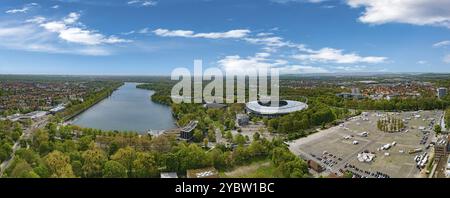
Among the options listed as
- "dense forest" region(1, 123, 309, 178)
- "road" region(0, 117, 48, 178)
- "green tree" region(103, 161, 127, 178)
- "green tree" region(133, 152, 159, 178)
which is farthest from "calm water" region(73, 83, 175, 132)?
"green tree" region(103, 161, 127, 178)

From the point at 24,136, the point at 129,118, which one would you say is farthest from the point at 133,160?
the point at 129,118

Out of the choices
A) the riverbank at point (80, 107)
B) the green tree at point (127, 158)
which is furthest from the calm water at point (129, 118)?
the green tree at point (127, 158)

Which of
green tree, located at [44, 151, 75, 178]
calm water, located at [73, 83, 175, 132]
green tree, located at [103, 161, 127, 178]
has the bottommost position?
calm water, located at [73, 83, 175, 132]

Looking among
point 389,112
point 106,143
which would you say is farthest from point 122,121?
point 389,112

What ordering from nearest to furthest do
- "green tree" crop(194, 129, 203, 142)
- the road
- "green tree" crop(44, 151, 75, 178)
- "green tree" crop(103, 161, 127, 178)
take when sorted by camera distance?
"green tree" crop(44, 151, 75, 178), "green tree" crop(103, 161, 127, 178), the road, "green tree" crop(194, 129, 203, 142)

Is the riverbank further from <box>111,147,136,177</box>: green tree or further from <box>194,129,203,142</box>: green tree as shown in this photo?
<box>111,147,136,177</box>: green tree

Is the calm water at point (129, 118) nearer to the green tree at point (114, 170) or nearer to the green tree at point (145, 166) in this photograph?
the green tree at point (145, 166)

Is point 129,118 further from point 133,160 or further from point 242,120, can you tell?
point 133,160
